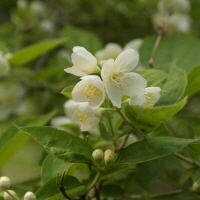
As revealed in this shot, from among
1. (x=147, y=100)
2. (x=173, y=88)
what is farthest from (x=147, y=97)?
(x=173, y=88)

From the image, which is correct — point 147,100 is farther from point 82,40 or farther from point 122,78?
point 82,40

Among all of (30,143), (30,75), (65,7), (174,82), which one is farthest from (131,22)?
(174,82)

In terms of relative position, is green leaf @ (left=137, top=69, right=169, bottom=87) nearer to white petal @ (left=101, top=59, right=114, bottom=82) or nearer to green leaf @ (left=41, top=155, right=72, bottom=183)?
white petal @ (left=101, top=59, right=114, bottom=82)

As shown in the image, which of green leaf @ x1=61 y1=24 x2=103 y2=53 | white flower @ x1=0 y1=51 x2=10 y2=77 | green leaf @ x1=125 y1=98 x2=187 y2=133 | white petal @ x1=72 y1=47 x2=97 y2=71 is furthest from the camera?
green leaf @ x1=61 y1=24 x2=103 y2=53

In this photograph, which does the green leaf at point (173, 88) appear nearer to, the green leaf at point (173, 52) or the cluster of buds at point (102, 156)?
the cluster of buds at point (102, 156)

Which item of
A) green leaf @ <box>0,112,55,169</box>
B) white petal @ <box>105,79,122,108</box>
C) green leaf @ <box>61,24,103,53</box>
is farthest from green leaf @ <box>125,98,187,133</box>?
green leaf @ <box>61,24,103,53</box>

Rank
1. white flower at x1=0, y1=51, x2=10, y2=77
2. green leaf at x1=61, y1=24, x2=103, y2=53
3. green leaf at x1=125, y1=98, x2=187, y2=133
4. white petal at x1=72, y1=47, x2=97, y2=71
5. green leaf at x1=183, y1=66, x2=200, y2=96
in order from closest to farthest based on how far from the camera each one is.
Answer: green leaf at x1=125, y1=98, x2=187, y2=133
white petal at x1=72, y1=47, x2=97, y2=71
green leaf at x1=183, y1=66, x2=200, y2=96
white flower at x1=0, y1=51, x2=10, y2=77
green leaf at x1=61, y1=24, x2=103, y2=53

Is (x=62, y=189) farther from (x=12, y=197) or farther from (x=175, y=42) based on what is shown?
(x=175, y=42)
